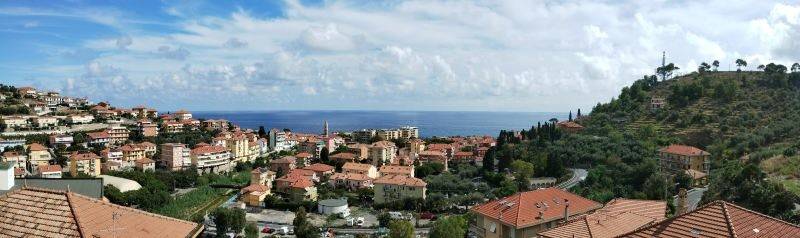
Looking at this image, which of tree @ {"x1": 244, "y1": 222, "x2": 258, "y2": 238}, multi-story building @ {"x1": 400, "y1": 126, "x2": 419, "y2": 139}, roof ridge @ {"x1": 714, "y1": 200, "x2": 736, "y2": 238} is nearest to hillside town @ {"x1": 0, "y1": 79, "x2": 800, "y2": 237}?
roof ridge @ {"x1": 714, "y1": 200, "x2": 736, "y2": 238}

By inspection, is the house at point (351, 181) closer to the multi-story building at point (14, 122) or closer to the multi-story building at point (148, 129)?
the multi-story building at point (148, 129)

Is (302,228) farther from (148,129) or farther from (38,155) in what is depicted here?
(148,129)

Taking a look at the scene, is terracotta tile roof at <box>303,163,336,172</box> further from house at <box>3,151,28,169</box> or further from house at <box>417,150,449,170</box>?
house at <box>3,151,28,169</box>

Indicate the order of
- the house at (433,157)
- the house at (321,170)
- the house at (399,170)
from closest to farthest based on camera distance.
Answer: the house at (399,170) → the house at (321,170) → the house at (433,157)

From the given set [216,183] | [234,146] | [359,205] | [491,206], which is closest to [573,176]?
[359,205]

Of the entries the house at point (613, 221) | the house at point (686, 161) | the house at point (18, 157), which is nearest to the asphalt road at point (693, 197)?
the house at point (686, 161)
